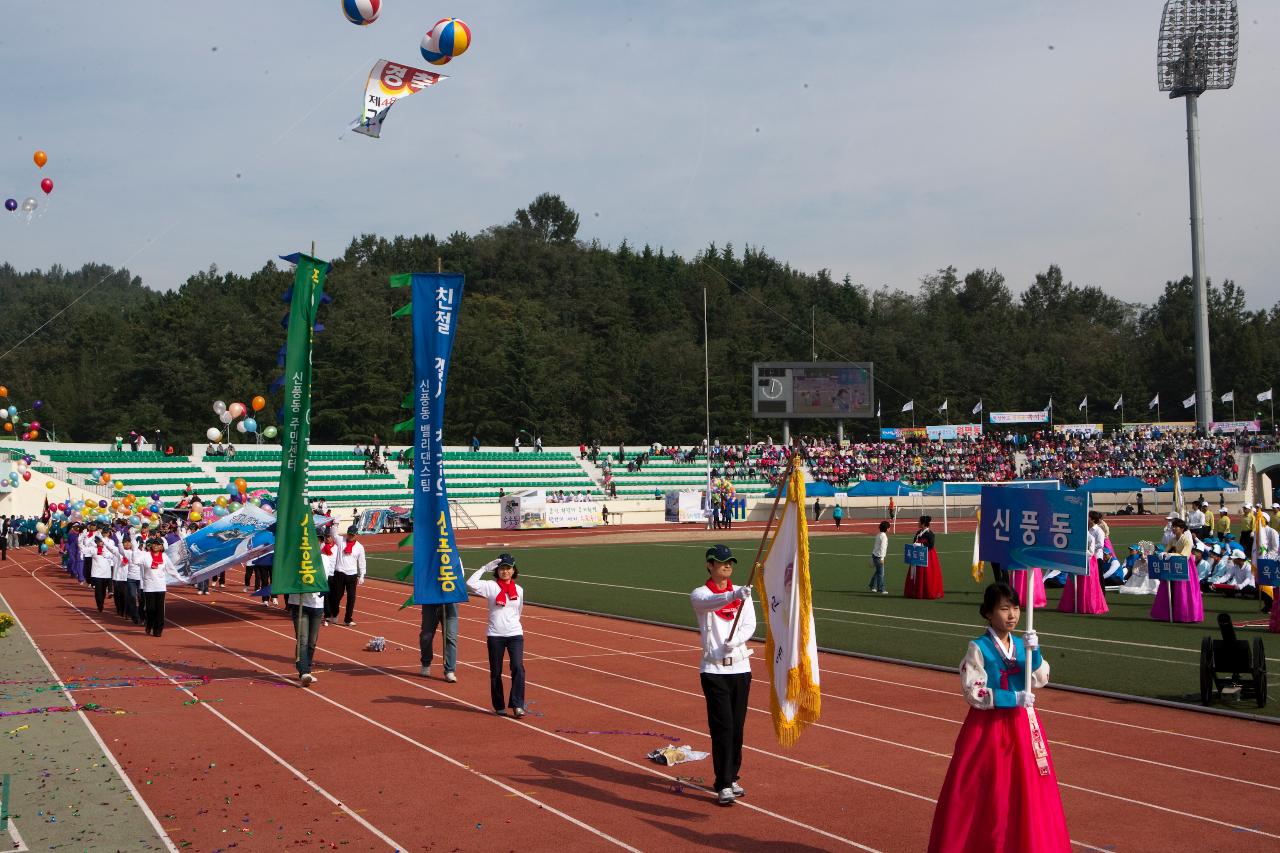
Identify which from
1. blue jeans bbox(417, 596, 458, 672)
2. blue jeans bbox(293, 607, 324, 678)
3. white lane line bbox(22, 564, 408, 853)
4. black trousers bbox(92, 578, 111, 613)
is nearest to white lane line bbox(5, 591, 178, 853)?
white lane line bbox(22, 564, 408, 853)

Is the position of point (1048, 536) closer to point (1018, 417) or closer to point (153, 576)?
point (153, 576)

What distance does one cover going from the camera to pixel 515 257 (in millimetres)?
106188

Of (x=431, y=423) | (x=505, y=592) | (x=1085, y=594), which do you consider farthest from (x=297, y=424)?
(x=1085, y=594)

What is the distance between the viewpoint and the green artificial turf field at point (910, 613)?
14562 mm

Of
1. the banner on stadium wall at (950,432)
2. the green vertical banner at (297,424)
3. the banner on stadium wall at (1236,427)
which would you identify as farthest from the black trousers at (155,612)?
the banner on stadium wall at (1236,427)

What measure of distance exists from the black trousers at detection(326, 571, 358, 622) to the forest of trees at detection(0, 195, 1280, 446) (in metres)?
51.4

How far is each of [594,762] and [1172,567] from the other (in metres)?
12.5

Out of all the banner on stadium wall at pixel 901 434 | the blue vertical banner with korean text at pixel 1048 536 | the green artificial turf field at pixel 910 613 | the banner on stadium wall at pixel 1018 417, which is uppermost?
the banner on stadium wall at pixel 1018 417

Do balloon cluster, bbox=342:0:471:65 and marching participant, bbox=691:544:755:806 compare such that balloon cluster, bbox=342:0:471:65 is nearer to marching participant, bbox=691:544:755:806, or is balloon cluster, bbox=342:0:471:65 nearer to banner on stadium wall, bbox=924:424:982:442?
marching participant, bbox=691:544:755:806

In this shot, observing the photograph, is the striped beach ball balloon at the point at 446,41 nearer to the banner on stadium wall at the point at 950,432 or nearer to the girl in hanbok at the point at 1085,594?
the girl in hanbok at the point at 1085,594

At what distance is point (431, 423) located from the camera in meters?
14.7

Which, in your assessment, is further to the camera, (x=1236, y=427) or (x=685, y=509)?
(x=1236, y=427)

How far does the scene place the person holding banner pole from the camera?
18672mm

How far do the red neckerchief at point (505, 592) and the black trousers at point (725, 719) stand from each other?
3.80 m
